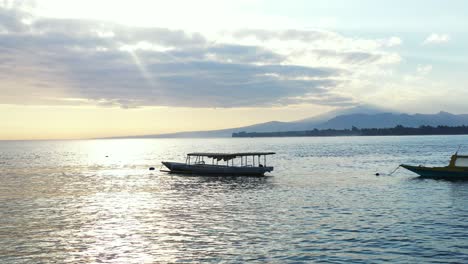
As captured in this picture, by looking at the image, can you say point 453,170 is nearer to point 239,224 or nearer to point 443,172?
point 443,172

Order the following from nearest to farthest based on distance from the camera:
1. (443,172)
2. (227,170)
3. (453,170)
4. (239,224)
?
(239,224), (453,170), (443,172), (227,170)

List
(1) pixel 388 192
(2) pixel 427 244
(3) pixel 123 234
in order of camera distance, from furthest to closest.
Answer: (1) pixel 388 192 → (3) pixel 123 234 → (2) pixel 427 244

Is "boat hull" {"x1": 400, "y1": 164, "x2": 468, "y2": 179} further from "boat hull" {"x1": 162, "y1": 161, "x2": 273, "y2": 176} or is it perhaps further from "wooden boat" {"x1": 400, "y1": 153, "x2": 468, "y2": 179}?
"boat hull" {"x1": 162, "y1": 161, "x2": 273, "y2": 176}

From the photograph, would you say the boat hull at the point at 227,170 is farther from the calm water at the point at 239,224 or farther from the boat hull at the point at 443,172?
the boat hull at the point at 443,172

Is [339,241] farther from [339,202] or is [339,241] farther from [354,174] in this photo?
[354,174]

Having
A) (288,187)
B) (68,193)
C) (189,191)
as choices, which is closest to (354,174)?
(288,187)

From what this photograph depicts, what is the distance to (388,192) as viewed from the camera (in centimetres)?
6191

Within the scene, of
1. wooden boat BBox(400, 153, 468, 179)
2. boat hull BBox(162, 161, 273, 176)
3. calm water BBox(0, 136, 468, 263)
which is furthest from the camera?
boat hull BBox(162, 161, 273, 176)

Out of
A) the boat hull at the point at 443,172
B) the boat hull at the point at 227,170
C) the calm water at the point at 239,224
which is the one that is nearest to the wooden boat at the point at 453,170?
the boat hull at the point at 443,172

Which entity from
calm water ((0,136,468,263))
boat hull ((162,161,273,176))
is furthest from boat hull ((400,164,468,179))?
boat hull ((162,161,273,176))

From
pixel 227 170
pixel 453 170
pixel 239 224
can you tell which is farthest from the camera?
pixel 227 170

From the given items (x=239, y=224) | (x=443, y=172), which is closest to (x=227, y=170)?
(x=443, y=172)

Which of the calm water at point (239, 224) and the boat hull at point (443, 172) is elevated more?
the boat hull at point (443, 172)

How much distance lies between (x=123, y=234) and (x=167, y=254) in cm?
768
